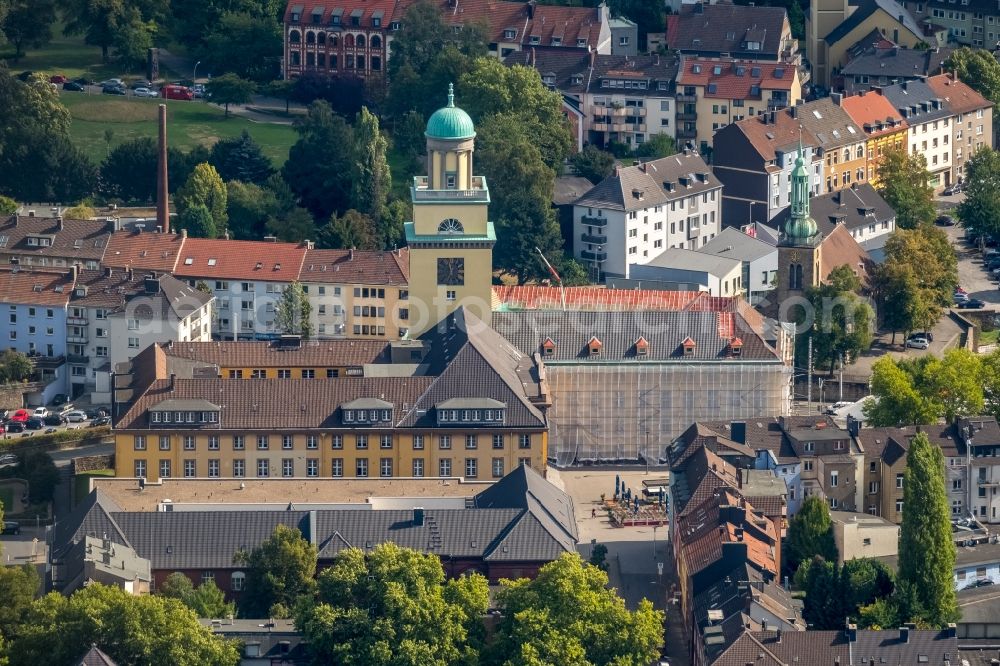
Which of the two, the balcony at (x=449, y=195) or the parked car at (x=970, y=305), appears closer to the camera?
the balcony at (x=449, y=195)

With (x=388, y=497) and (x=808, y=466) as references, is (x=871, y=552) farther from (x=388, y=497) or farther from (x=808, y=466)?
(x=388, y=497)

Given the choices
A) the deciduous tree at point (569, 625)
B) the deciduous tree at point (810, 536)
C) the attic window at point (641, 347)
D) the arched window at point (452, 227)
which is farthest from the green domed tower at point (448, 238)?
the deciduous tree at point (569, 625)

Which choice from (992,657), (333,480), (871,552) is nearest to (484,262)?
(333,480)

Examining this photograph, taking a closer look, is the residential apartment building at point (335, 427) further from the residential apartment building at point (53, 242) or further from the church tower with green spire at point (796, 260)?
the residential apartment building at point (53, 242)

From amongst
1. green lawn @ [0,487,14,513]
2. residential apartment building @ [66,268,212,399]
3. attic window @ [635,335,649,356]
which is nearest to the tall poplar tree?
attic window @ [635,335,649,356]

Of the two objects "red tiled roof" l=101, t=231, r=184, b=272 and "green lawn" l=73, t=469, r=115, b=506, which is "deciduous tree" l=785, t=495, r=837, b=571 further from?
"red tiled roof" l=101, t=231, r=184, b=272
